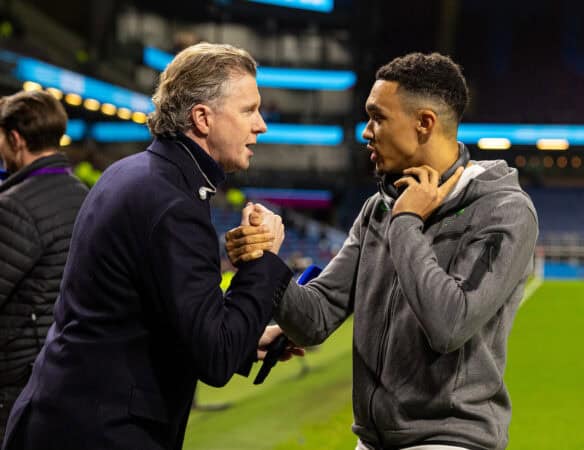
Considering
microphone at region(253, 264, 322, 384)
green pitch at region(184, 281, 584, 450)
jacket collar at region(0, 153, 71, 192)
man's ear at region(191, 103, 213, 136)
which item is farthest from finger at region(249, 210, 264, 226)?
green pitch at region(184, 281, 584, 450)

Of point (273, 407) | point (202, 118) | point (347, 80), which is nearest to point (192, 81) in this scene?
point (202, 118)

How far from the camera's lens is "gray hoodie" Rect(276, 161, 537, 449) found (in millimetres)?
2287

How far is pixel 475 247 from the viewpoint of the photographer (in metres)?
2.38

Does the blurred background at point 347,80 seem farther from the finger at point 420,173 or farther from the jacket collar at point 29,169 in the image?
the finger at point 420,173

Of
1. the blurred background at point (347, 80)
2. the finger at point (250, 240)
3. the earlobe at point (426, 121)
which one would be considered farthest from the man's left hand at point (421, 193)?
the blurred background at point (347, 80)

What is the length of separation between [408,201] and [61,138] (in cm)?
179

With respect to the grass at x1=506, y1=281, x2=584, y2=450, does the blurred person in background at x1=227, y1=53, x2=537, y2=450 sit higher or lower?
higher

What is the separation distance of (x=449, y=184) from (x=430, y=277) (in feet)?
1.13

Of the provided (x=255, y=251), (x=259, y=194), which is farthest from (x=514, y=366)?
(x=259, y=194)

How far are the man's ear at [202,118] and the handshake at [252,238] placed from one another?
0.82ft

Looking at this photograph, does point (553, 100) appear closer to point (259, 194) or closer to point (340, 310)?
point (259, 194)

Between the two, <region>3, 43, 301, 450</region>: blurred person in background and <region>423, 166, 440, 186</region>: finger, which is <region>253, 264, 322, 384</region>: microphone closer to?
<region>3, 43, 301, 450</region>: blurred person in background

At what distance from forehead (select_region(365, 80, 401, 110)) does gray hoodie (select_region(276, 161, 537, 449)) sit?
1.09ft

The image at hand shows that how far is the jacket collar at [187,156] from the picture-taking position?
7.40ft
